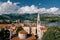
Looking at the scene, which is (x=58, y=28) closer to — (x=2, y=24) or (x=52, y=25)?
(x=52, y=25)

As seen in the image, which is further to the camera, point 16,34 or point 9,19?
point 16,34

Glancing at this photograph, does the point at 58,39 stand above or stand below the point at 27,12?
below

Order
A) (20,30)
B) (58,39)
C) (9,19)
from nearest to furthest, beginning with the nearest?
(58,39) → (9,19) → (20,30)

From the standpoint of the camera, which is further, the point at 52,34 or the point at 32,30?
the point at 32,30

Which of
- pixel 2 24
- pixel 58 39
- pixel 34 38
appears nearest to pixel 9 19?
pixel 2 24

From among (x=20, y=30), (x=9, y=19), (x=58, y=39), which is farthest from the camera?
(x=20, y=30)

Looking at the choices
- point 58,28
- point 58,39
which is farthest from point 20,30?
point 58,39

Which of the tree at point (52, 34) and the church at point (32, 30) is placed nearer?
the tree at point (52, 34)

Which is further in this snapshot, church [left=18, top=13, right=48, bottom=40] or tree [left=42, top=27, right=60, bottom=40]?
church [left=18, top=13, right=48, bottom=40]

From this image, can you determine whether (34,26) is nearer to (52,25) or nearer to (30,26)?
(30,26)
